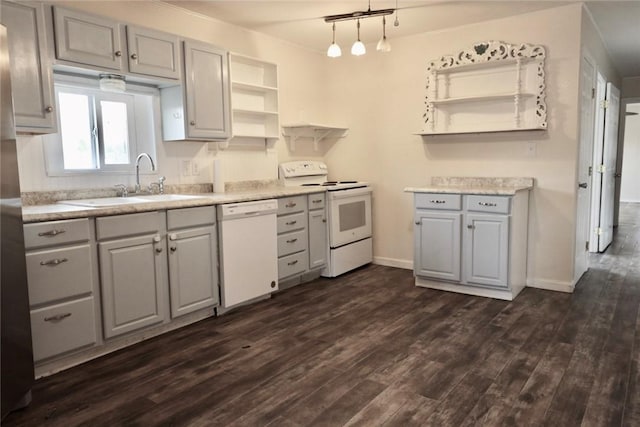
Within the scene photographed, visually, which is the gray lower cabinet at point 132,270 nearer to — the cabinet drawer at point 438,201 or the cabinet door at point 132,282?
the cabinet door at point 132,282

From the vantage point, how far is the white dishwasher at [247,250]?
10.9ft

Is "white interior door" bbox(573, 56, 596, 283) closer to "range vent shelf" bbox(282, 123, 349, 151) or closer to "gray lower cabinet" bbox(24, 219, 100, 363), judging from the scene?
"range vent shelf" bbox(282, 123, 349, 151)

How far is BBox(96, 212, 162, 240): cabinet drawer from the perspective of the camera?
2.58 meters

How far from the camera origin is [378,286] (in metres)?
4.15

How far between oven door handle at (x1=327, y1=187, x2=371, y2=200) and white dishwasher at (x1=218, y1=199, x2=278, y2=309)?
0.80 metres

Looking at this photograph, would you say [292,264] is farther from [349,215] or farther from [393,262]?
[393,262]

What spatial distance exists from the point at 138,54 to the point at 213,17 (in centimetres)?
105

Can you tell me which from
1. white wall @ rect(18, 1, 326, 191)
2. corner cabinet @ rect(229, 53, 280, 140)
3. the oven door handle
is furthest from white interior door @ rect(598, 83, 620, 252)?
corner cabinet @ rect(229, 53, 280, 140)

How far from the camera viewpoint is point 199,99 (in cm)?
345

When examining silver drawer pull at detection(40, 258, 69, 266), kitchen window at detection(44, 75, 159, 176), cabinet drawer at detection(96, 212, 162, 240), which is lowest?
silver drawer pull at detection(40, 258, 69, 266)

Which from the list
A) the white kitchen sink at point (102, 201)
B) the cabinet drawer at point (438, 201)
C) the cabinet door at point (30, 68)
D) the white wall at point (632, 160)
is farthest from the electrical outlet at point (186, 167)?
the white wall at point (632, 160)

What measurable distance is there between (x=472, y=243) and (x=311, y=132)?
7.17ft

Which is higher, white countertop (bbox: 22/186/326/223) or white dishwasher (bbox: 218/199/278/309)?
white countertop (bbox: 22/186/326/223)

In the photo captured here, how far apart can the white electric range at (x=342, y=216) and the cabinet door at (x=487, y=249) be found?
122 centimetres
